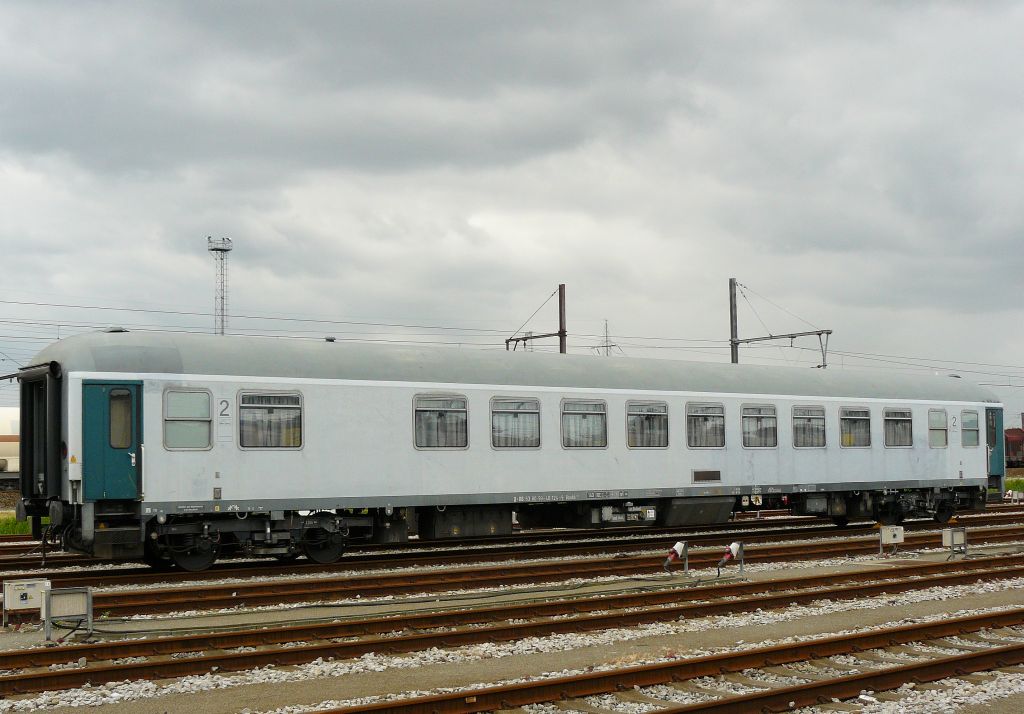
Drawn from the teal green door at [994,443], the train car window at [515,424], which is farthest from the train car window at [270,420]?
the teal green door at [994,443]

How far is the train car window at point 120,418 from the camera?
1606cm

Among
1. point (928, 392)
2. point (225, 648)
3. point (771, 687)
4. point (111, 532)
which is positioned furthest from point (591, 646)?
point (928, 392)

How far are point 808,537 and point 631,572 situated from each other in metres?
8.12

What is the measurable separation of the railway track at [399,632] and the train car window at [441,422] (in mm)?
5060

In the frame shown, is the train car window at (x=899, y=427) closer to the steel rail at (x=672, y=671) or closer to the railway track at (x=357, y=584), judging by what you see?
the railway track at (x=357, y=584)

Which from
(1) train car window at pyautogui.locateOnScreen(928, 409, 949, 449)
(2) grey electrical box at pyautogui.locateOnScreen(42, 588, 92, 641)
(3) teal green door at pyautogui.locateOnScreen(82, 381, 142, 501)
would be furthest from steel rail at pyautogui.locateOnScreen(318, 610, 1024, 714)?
(1) train car window at pyautogui.locateOnScreen(928, 409, 949, 449)

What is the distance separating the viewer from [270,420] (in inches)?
682

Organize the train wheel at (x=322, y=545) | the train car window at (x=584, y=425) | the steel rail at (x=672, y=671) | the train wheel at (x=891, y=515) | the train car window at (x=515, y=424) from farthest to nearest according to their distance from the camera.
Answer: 1. the train wheel at (x=891, y=515)
2. the train car window at (x=584, y=425)
3. the train car window at (x=515, y=424)
4. the train wheel at (x=322, y=545)
5. the steel rail at (x=672, y=671)

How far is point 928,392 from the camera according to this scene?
26.1 m

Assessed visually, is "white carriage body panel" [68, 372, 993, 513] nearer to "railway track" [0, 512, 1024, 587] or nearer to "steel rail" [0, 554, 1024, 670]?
"railway track" [0, 512, 1024, 587]

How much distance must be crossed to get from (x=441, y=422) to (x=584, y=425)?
3.00m

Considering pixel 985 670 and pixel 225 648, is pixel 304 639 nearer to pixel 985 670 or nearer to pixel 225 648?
pixel 225 648

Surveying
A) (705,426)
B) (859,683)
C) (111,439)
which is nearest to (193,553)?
(111,439)

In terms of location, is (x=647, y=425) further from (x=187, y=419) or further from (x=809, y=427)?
(x=187, y=419)
